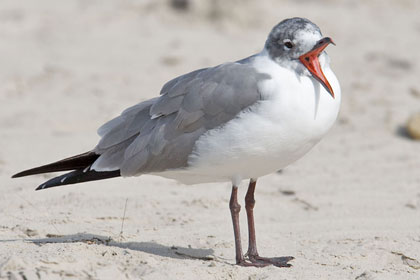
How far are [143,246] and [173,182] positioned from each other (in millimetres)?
1372

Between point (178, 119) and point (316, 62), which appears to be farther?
point (178, 119)

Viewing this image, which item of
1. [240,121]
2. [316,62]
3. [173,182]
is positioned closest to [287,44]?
[316,62]

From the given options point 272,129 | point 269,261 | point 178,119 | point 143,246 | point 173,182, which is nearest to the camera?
point 272,129

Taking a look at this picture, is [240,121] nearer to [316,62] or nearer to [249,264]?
[316,62]

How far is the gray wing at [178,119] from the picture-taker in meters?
3.82

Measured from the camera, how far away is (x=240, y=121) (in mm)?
3738

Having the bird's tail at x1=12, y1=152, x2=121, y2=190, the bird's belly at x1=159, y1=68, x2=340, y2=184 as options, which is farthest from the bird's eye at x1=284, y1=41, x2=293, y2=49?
the bird's tail at x1=12, y1=152, x2=121, y2=190

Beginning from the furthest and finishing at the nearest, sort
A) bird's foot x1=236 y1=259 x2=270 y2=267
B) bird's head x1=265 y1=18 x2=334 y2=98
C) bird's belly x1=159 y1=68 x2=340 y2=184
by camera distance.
→ bird's foot x1=236 y1=259 x2=270 y2=267 < bird's head x1=265 y1=18 x2=334 y2=98 < bird's belly x1=159 y1=68 x2=340 y2=184

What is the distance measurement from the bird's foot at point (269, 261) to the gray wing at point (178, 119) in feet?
2.17

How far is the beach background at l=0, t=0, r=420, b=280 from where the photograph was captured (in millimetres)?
4059

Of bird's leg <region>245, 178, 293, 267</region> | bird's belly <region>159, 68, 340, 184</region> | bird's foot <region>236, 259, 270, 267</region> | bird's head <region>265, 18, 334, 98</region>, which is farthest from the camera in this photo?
bird's leg <region>245, 178, 293, 267</region>

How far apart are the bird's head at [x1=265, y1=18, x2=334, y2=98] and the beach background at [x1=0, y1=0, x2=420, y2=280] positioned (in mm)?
1039

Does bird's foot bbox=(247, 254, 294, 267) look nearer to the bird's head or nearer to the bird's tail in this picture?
the bird's tail

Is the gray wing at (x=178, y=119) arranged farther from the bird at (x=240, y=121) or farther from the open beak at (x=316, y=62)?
the open beak at (x=316, y=62)
